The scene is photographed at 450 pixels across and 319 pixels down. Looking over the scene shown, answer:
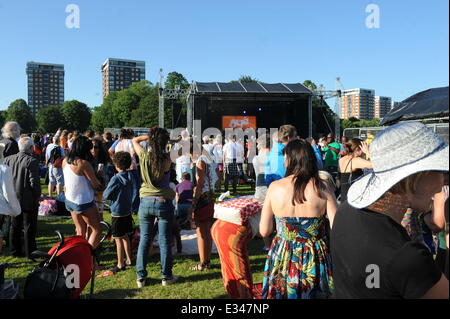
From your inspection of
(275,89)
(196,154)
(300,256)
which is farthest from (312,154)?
(275,89)

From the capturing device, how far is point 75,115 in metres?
73.6

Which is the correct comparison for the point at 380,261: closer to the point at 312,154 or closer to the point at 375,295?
the point at 375,295

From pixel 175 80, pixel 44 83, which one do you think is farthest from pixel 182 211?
pixel 44 83

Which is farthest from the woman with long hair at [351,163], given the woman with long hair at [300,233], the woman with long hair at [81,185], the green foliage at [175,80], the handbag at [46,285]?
the green foliage at [175,80]

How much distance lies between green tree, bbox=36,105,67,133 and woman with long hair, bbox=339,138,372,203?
74.7 m

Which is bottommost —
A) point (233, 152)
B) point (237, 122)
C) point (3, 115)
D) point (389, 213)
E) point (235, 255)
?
point (235, 255)

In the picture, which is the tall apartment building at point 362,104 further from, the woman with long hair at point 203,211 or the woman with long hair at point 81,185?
the woman with long hair at point 81,185

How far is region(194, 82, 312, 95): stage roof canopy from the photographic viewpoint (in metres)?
17.9

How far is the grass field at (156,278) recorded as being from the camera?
364cm

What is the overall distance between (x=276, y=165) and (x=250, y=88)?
48.7 ft

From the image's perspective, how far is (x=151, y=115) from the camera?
5481 centimetres

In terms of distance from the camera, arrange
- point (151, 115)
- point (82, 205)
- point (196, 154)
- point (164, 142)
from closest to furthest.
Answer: point (164, 142) < point (82, 205) < point (196, 154) < point (151, 115)

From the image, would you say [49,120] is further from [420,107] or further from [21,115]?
[420,107]

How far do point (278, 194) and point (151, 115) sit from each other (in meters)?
54.4
